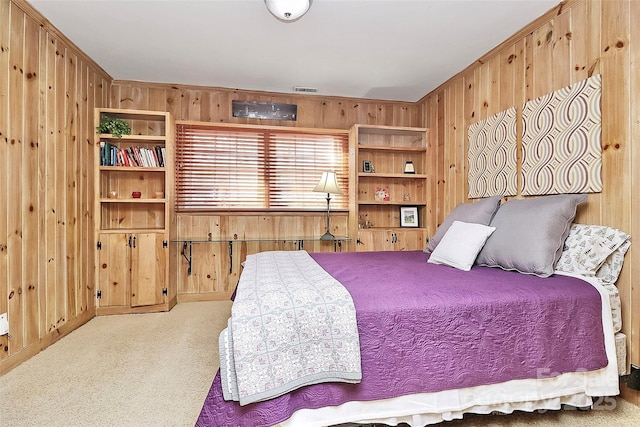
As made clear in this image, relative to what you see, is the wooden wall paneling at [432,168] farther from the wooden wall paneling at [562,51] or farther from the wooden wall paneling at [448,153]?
the wooden wall paneling at [562,51]

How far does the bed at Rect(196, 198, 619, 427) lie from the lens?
129cm

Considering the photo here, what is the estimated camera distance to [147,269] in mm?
3279

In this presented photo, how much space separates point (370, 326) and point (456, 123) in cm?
280

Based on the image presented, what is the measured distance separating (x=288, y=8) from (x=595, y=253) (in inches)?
92.3

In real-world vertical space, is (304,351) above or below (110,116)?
below

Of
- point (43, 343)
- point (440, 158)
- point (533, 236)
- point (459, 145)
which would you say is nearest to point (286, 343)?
point (533, 236)

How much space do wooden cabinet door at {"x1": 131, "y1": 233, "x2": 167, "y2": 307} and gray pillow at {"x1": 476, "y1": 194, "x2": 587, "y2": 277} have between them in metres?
2.93

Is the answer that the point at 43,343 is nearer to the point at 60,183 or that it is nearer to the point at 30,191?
the point at 30,191

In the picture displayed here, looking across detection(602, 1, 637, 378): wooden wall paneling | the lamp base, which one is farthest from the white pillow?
the lamp base

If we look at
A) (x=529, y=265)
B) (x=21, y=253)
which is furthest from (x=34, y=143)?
(x=529, y=265)

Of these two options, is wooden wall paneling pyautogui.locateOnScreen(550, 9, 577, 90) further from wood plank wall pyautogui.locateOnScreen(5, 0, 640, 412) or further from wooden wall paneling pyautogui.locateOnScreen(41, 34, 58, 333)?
wooden wall paneling pyautogui.locateOnScreen(41, 34, 58, 333)

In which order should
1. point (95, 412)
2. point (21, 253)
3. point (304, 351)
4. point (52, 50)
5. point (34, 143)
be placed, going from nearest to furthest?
point (304, 351)
point (95, 412)
point (21, 253)
point (34, 143)
point (52, 50)

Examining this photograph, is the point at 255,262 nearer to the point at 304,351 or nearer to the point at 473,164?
the point at 304,351

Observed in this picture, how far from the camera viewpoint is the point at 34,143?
236 cm
